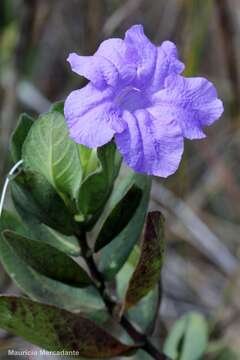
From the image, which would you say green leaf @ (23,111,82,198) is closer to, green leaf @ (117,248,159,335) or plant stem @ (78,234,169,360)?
plant stem @ (78,234,169,360)

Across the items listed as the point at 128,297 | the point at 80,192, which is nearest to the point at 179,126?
the point at 80,192

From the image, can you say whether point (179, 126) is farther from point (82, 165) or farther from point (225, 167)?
point (225, 167)

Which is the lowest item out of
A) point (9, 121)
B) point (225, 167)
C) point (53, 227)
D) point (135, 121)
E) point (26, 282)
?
point (225, 167)

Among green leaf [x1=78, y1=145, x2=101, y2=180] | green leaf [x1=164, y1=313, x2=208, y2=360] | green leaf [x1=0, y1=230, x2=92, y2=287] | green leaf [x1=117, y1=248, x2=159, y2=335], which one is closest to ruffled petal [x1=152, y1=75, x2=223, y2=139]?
green leaf [x1=78, y1=145, x2=101, y2=180]

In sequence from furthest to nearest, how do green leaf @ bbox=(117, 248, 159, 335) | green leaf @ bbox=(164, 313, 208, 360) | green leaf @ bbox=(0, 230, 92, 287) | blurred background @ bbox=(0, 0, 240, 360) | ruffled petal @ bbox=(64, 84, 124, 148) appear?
blurred background @ bbox=(0, 0, 240, 360) < green leaf @ bbox=(164, 313, 208, 360) < green leaf @ bbox=(117, 248, 159, 335) < green leaf @ bbox=(0, 230, 92, 287) < ruffled petal @ bbox=(64, 84, 124, 148)

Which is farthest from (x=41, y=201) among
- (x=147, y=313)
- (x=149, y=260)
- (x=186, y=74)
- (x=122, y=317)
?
(x=186, y=74)

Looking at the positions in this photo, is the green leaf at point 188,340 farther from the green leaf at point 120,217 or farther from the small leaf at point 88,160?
the small leaf at point 88,160
